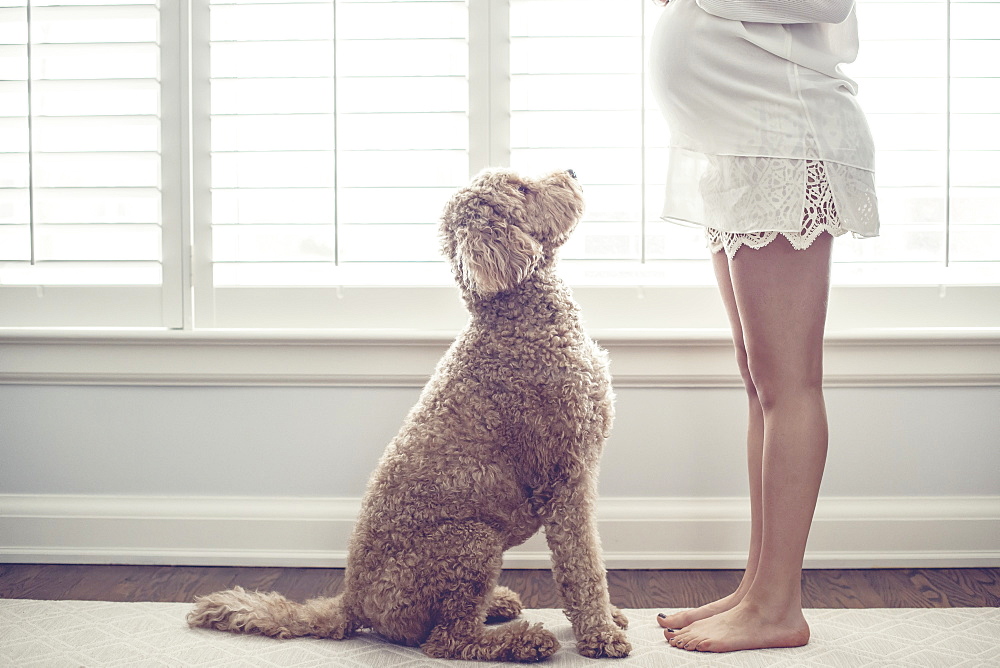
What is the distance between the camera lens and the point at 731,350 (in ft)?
6.80

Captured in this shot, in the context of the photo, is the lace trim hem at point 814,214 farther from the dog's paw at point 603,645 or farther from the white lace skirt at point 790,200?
the dog's paw at point 603,645

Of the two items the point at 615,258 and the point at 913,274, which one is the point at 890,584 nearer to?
the point at 913,274

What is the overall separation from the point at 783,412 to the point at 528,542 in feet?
2.78

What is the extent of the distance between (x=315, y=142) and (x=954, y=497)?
1983mm

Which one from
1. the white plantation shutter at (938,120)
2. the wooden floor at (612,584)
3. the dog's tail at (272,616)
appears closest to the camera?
the dog's tail at (272,616)

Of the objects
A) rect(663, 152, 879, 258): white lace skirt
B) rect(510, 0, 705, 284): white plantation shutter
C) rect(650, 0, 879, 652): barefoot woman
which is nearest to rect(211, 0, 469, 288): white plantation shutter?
rect(510, 0, 705, 284): white plantation shutter

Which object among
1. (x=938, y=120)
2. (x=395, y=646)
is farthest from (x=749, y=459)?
(x=938, y=120)

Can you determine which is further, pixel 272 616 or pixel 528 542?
pixel 528 542

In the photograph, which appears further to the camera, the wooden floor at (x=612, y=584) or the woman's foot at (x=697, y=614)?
the wooden floor at (x=612, y=584)

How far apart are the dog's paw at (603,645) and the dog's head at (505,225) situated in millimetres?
680

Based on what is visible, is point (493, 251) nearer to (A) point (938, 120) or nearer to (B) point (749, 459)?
(B) point (749, 459)

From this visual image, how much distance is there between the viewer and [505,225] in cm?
144

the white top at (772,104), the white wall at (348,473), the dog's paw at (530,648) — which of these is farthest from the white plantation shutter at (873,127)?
the dog's paw at (530,648)

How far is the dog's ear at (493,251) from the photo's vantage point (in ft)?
4.65
